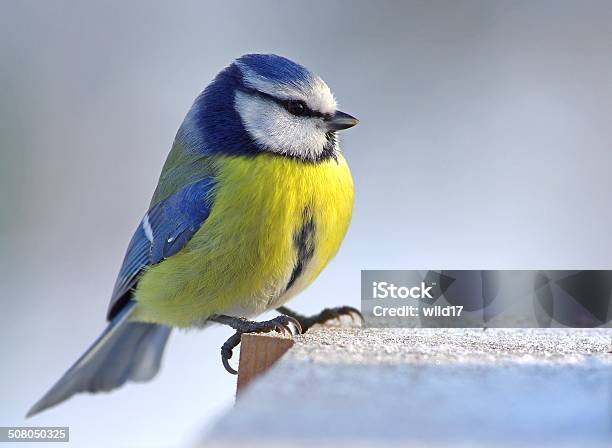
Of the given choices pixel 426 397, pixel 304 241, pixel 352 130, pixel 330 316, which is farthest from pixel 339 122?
pixel 352 130

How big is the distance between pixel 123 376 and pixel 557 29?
1.72 meters

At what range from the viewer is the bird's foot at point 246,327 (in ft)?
3.79

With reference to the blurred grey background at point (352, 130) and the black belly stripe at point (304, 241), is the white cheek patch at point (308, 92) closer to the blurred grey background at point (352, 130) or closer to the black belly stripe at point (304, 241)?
the black belly stripe at point (304, 241)

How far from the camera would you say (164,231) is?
54.2 inches

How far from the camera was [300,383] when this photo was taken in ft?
2.29

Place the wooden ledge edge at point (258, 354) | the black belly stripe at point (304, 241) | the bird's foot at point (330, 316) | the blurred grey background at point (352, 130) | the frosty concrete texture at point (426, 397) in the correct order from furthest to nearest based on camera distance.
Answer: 1. the blurred grey background at point (352, 130)
2. the bird's foot at point (330, 316)
3. the black belly stripe at point (304, 241)
4. the wooden ledge edge at point (258, 354)
5. the frosty concrete texture at point (426, 397)

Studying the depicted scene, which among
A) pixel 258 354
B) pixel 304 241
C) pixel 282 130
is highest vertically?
pixel 282 130

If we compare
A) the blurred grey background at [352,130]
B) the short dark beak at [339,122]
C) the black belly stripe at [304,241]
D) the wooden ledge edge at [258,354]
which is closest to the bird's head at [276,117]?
the short dark beak at [339,122]

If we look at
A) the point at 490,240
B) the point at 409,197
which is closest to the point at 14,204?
the point at 409,197

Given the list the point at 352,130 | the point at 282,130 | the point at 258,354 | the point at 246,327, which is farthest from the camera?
the point at 352,130

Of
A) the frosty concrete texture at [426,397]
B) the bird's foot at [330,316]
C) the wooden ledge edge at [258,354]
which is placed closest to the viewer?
the frosty concrete texture at [426,397]

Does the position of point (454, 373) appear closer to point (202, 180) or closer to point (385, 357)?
point (385, 357)

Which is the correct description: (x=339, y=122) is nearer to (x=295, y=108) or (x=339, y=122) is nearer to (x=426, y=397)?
(x=295, y=108)

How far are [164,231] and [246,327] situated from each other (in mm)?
251
